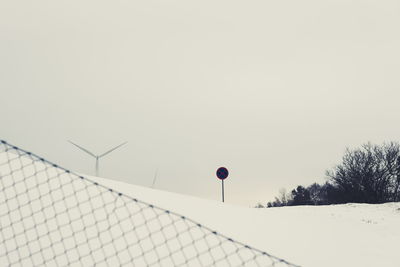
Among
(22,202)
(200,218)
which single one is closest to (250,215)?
(200,218)

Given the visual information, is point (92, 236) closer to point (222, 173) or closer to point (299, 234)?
point (299, 234)

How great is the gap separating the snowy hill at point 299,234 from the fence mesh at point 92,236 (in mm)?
1043

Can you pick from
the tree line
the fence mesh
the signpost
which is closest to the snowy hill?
the fence mesh

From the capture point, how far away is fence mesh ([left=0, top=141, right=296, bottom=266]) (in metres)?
6.28

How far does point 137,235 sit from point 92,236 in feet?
2.74

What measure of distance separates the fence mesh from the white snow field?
0.02 metres

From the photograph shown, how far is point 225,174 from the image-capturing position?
22266 millimetres

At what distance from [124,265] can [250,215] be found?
240 inches

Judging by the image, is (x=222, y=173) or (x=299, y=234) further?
(x=222, y=173)

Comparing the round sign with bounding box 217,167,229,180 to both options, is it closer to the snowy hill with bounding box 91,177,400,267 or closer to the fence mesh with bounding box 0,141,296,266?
the snowy hill with bounding box 91,177,400,267

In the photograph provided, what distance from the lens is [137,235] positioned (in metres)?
7.39

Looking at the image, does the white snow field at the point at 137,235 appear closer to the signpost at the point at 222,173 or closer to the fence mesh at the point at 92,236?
the fence mesh at the point at 92,236

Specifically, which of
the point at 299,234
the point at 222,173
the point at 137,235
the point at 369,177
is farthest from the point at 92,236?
the point at 369,177

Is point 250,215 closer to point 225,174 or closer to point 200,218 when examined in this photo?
point 200,218
